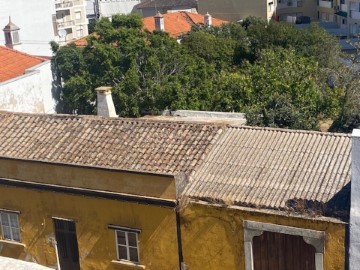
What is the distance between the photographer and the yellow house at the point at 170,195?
14227mm

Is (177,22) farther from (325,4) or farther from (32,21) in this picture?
(325,4)

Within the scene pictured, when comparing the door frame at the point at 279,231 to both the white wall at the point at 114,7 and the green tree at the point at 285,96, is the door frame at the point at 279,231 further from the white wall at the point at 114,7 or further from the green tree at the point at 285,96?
the white wall at the point at 114,7

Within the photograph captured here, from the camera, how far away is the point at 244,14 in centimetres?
6297

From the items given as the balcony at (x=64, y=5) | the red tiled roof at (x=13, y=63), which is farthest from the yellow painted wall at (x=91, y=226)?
the balcony at (x=64, y=5)

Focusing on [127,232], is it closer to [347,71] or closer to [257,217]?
[257,217]

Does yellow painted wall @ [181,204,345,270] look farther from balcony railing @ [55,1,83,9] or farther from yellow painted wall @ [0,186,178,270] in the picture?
balcony railing @ [55,1,83,9]

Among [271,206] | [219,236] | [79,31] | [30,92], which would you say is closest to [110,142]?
[219,236]

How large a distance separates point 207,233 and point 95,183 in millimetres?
3308

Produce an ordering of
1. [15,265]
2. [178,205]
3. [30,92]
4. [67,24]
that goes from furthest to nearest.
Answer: [67,24]
[30,92]
[178,205]
[15,265]

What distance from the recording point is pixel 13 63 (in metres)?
29.0

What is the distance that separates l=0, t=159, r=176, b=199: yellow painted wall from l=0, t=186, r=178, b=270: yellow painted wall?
0.35 meters

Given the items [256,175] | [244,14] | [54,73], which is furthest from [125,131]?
[244,14]

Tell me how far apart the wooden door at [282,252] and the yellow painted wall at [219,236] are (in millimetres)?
376

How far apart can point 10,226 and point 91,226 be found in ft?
9.15
